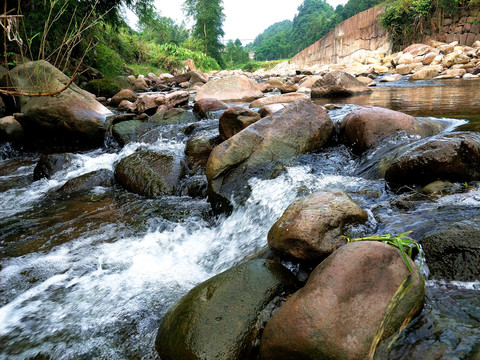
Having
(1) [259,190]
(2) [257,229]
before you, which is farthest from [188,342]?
(1) [259,190]

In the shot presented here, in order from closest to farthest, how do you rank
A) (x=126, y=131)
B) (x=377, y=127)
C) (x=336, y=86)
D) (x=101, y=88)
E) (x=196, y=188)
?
1. (x=377, y=127)
2. (x=196, y=188)
3. (x=126, y=131)
4. (x=336, y=86)
5. (x=101, y=88)

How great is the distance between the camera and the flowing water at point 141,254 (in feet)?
5.18

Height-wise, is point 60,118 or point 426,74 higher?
point 426,74

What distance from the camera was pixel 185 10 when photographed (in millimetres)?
41812

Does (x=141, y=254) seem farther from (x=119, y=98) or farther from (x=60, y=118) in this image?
(x=119, y=98)

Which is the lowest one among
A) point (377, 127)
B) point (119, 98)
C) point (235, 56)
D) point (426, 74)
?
point (377, 127)

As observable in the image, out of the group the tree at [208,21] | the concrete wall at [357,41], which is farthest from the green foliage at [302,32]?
the concrete wall at [357,41]

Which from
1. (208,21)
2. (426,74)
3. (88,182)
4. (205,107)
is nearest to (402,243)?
(88,182)

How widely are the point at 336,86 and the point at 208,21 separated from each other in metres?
37.7

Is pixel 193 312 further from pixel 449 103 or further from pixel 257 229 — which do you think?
pixel 449 103

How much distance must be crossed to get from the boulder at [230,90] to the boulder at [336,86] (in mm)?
2190

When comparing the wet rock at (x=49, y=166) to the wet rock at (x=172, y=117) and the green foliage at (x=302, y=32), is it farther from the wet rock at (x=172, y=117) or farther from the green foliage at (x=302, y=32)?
the green foliage at (x=302, y=32)

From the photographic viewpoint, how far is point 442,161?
2553 millimetres

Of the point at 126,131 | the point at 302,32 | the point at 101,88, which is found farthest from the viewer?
the point at 302,32
